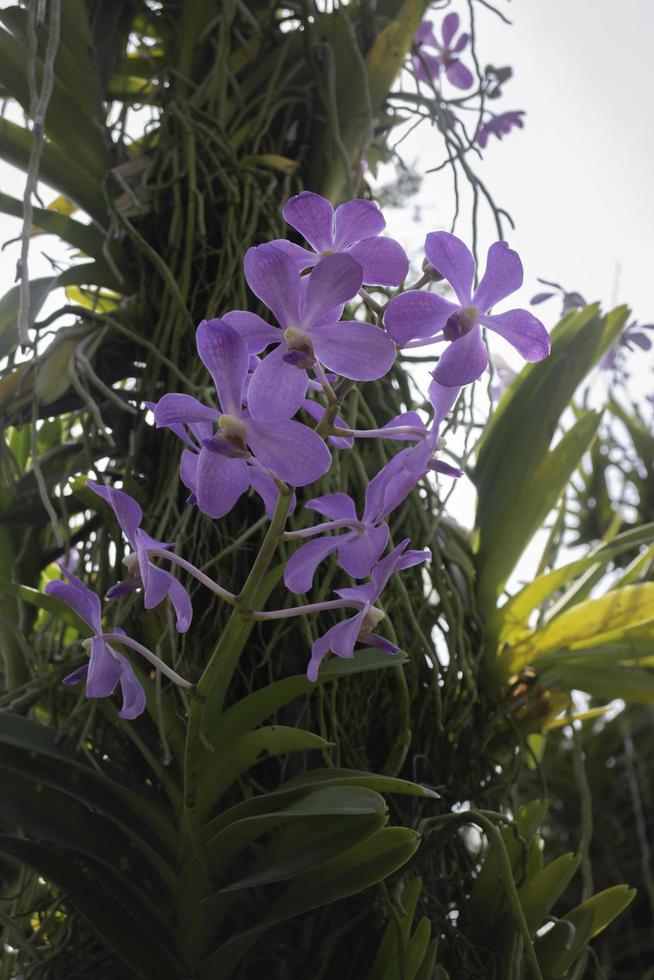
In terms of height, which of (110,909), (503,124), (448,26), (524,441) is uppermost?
(448,26)

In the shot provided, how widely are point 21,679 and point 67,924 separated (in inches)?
9.5

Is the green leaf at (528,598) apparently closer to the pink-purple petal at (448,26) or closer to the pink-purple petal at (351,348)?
the pink-purple petal at (351,348)

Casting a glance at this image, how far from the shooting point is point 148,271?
0.89m

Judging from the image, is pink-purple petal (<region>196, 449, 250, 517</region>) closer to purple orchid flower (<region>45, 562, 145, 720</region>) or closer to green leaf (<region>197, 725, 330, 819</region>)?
purple orchid flower (<region>45, 562, 145, 720</region>)

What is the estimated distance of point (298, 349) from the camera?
1.36 feet

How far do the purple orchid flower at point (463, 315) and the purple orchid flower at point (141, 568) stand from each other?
0.18 meters

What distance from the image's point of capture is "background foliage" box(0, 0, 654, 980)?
2.03 ft

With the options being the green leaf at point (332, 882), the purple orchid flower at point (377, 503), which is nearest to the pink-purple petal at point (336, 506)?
the purple orchid flower at point (377, 503)

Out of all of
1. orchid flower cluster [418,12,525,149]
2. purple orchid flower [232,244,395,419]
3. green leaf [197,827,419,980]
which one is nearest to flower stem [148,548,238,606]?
purple orchid flower [232,244,395,419]

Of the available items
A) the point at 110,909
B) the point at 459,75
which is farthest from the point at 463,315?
the point at 459,75

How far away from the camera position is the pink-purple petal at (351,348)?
42 centimetres

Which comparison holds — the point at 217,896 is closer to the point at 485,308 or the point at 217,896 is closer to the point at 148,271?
the point at 485,308

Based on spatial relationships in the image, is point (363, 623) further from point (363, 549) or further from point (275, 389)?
point (275, 389)

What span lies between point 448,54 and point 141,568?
922mm
